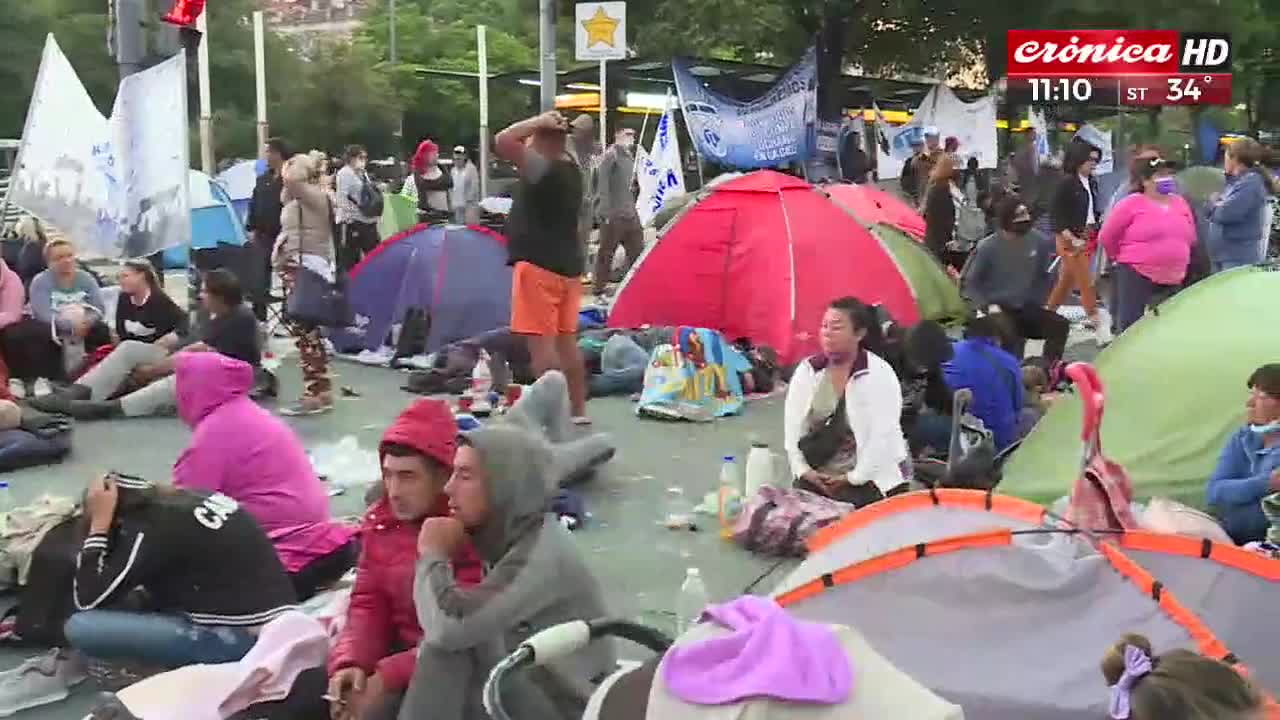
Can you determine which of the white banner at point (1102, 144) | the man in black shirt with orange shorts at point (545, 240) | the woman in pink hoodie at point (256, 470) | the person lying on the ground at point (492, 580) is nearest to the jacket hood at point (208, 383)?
the woman in pink hoodie at point (256, 470)

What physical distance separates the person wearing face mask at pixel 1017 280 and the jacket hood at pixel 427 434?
5674mm

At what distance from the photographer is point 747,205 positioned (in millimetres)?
10641

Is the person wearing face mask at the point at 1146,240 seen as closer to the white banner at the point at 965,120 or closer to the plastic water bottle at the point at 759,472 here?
the plastic water bottle at the point at 759,472

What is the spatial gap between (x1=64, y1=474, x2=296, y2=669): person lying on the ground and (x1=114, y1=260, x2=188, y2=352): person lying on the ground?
16.9 feet

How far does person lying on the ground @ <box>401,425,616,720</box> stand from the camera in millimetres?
3424

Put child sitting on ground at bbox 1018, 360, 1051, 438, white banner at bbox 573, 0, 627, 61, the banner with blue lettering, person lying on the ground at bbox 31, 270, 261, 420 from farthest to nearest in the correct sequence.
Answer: the banner with blue lettering
white banner at bbox 573, 0, 627, 61
person lying on the ground at bbox 31, 270, 261, 420
child sitting on ground at bbox 1018, 360, 1051, 438

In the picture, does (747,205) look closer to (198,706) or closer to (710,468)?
(710,468)

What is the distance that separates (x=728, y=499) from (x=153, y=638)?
2.72 meters

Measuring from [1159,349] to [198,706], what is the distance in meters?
4.40

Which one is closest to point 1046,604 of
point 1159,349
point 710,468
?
point 1159,349

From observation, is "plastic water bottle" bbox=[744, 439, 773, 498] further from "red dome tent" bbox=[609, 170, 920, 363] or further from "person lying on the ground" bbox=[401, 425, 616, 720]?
"red dome tent" bbox=[609, 170, 920, 363]

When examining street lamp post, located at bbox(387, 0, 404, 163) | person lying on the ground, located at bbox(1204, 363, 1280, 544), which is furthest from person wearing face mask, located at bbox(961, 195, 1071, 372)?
street lamp post, located at bbox(387, 0, 404, 163)

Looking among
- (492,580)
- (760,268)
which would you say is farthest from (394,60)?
(492,580)

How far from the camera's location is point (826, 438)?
20.3 ft
